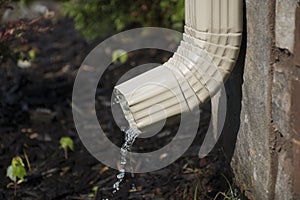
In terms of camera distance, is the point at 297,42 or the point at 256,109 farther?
the point at 256,109

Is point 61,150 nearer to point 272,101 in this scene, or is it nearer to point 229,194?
point 229,194

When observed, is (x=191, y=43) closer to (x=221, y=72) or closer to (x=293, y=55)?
(x=221, y=72)

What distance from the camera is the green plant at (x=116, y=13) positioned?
3708 mm

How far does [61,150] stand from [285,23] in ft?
5.51

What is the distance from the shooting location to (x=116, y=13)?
12.3ft

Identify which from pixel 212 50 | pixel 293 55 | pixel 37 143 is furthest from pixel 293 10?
pixel 37 143

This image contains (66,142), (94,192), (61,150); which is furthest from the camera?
(61,150)

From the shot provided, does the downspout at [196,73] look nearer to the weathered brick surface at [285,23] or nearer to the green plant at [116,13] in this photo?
the weathered brick surface at [285,23]

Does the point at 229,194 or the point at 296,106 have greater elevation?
the point at 296,106

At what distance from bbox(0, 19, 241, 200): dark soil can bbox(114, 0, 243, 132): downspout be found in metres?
0.42

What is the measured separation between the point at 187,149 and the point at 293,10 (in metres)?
1.27

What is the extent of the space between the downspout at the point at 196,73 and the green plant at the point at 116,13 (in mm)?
1650

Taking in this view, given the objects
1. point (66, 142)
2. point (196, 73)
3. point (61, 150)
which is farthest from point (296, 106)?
point (61, 150)

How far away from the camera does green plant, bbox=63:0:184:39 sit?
3.71m
